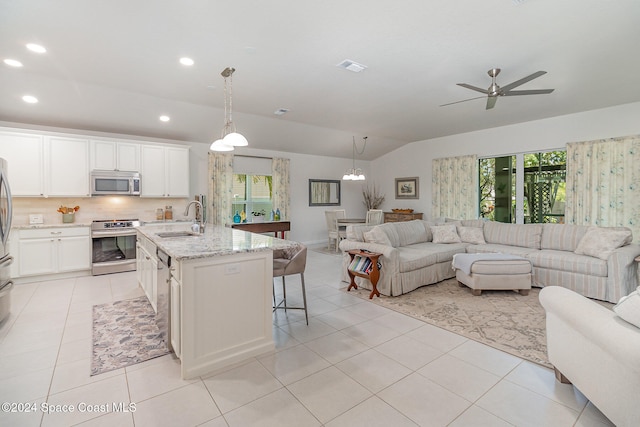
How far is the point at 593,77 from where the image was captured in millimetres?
3979

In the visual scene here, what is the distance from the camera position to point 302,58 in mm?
3383

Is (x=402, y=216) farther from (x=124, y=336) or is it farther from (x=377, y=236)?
(x=124, y=336)

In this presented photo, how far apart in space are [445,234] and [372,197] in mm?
4217

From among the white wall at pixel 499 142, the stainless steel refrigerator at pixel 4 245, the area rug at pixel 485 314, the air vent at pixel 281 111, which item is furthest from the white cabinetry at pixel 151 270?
the white wall at pixel 499 142

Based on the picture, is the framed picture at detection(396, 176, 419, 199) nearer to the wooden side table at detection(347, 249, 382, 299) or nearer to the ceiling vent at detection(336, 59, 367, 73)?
the wooden side table at detection(347, 249, 382, 299)

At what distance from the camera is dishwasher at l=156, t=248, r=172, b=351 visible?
238 cm

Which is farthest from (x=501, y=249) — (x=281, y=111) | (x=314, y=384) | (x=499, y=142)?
(x=281, y=111)

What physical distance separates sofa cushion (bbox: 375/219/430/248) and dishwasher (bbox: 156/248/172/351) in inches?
116

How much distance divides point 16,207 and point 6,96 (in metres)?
1.72

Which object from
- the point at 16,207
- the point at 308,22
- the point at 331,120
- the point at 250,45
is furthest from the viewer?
the point at 331,120

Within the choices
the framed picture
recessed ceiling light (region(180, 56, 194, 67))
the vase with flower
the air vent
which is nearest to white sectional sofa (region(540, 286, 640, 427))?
recessed ceiling light (region(180, 56, 194, 67))

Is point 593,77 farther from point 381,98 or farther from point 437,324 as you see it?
point 437,324

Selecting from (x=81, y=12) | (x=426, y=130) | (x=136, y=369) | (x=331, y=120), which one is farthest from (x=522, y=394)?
(x=426, y=130)

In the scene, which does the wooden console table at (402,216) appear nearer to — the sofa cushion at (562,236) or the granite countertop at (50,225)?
the sofa cushion at (562,236)
